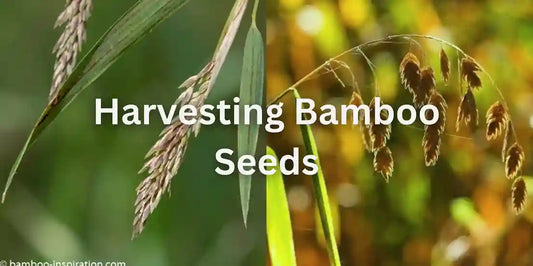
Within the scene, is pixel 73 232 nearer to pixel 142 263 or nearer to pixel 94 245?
pixel 94 245

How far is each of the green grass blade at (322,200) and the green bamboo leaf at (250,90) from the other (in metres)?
0.09

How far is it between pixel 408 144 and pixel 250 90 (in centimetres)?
38

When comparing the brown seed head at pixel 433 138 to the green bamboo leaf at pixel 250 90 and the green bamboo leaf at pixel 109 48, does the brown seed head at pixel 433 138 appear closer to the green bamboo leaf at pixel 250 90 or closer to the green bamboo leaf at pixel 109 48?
the green bamboo leaf at pixel 250 90

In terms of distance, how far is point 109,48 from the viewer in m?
1.40

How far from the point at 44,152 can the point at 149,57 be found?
0.32 meters

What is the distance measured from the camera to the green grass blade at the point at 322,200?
1.52m

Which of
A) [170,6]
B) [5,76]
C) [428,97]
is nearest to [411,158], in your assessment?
[428,97]

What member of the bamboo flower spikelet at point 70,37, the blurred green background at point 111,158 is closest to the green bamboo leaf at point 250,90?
the blurred green background at point 111,158

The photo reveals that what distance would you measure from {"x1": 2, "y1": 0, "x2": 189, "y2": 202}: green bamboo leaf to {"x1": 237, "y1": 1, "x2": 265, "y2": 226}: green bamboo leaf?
177 mm

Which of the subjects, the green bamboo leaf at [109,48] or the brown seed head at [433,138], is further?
the brown seed head at [433,138]

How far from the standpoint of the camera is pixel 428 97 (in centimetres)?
151

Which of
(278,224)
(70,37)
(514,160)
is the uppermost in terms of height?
(70,37)

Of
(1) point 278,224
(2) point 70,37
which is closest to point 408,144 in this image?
(1) point 278,224

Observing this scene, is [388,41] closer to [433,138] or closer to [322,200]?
[433,138]
